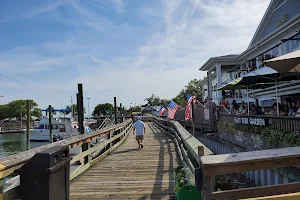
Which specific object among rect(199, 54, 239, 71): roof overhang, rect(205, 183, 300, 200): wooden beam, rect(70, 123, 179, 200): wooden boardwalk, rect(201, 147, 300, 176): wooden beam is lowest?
rect(70, 123, 179, 200): wooden boardwalk

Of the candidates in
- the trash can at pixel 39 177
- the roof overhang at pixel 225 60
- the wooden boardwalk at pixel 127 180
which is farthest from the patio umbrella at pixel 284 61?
the roof overhang at pixel 225 60

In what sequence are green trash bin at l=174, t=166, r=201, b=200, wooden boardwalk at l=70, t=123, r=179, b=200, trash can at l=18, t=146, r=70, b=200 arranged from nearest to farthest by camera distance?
trash can at l=18, t=146, r=70, b=200 → green trash bin at l=174, t=166, r=201, b=200 → wooden boardwalk at l=70, t=123, r=179, b=200

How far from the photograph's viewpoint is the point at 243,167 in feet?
8.14

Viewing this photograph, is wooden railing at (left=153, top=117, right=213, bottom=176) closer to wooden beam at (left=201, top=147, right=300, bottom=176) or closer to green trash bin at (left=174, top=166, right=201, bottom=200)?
green trash bin at (left=174, top=166, right=201, bottom=200)

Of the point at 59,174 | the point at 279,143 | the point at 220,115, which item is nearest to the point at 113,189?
the point at 59,174

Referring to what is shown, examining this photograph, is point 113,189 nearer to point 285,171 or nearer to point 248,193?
point 248,193

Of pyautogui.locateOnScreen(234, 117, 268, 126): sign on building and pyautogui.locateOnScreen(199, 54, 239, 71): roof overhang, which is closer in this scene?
pyautogui.locateOnScreen(234, 117, 268, 126): sign on building

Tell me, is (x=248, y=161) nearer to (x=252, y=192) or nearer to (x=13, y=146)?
(x=252, y=192)

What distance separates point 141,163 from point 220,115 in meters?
A: 7.44

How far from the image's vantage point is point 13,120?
381 ft

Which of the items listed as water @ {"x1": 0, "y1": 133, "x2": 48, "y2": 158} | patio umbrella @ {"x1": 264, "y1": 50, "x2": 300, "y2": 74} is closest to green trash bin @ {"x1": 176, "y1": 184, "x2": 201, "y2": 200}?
patio umbrella @ {"x1": 264, "y1": 50, "x2": 300, "y2": 74}

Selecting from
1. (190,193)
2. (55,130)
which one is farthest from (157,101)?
(190,193)

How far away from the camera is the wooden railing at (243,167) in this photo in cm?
241

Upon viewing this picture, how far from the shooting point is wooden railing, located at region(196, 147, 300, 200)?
241 centimetres
